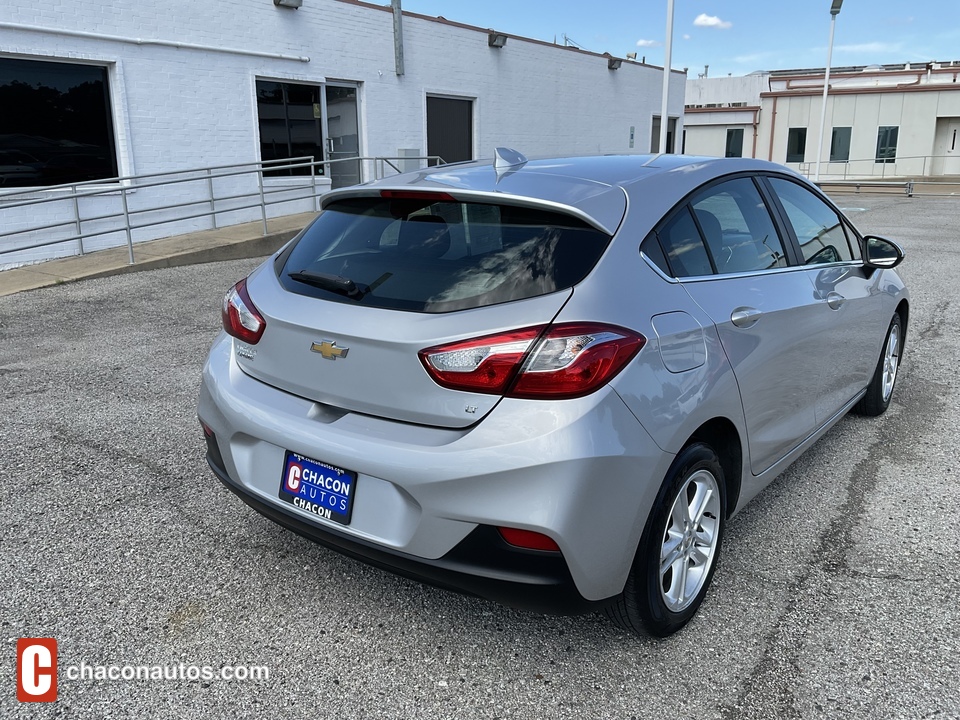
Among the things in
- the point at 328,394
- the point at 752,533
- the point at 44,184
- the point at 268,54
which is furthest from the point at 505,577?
the point at 268,54

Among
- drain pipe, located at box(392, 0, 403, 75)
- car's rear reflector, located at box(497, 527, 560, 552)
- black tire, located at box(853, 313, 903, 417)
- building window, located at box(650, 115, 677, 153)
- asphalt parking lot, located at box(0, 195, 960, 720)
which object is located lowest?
asphalt parking lot, located at box(0, 195, 960, 720)

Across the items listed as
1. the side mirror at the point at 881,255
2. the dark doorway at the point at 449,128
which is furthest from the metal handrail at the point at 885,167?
the side mirror at the point at 881,255

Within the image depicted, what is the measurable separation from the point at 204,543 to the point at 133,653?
0.74m

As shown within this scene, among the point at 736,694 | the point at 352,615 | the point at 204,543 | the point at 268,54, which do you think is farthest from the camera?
the point at 268,54

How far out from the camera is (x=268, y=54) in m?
13.0

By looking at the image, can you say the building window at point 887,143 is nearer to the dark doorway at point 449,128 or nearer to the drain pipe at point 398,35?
the dark doorway at point 449,128

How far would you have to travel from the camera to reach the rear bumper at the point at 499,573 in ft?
7.30

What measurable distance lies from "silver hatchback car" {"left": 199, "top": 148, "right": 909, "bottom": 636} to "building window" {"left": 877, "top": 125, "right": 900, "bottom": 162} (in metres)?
39.7

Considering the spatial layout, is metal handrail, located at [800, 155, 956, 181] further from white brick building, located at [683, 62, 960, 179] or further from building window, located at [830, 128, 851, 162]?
building window, located at [830, 128, 851, 162]

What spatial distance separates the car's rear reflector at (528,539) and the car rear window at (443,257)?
2.21 ft

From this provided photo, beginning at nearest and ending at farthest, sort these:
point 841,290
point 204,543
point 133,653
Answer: point 133,653 < point 204,543 < point 841,290

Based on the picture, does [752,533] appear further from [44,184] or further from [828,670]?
[44,184]

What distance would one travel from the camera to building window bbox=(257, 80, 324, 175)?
13.4m

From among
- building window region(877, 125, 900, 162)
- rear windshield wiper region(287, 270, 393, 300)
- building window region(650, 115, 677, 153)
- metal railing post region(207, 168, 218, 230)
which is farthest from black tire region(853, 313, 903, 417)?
A: building window region(877, 125, 900, 162)
